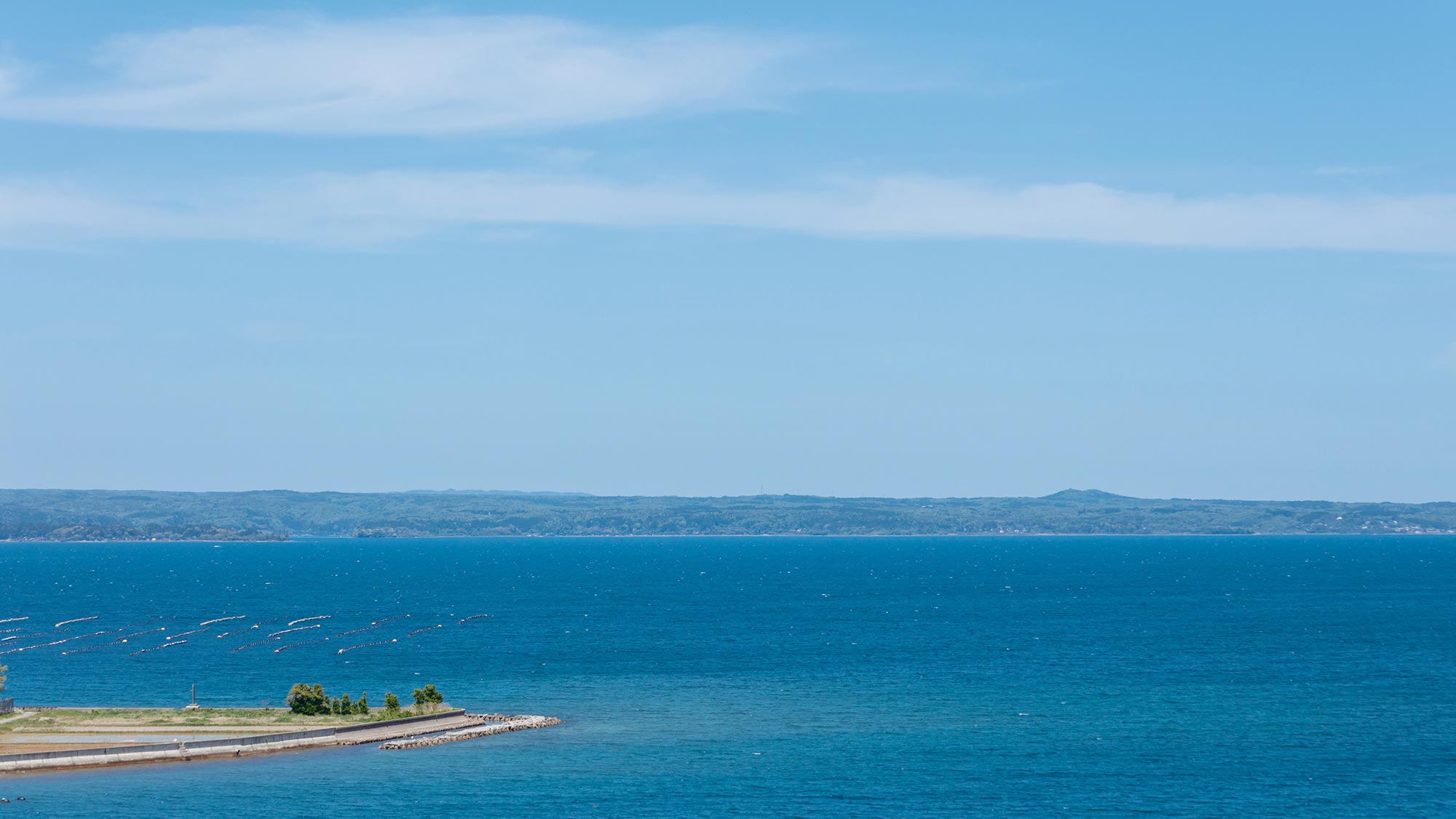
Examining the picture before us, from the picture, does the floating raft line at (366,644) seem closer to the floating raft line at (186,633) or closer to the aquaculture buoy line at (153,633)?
the aquaculture buoy line at (153,633)

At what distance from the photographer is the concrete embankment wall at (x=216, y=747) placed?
3615 inches

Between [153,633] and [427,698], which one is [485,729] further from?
[153,633]

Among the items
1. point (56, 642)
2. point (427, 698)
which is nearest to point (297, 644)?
point (56, 642)

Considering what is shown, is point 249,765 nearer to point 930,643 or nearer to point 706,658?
point 706,658

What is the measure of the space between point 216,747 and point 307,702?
51.3 feet

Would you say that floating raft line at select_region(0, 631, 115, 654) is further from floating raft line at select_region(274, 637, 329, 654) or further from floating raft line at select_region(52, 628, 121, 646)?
floating raft line at select_region(274, 637, 329, 654)

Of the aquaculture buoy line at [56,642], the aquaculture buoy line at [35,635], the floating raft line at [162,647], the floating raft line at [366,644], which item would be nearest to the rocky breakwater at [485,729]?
the floating raft line at [366,644]

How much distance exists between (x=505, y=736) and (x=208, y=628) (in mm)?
106628

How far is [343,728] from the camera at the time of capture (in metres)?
105

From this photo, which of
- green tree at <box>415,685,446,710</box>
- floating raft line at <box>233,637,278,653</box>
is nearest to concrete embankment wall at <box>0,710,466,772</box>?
green tree at <box>415,685,446,710</box>

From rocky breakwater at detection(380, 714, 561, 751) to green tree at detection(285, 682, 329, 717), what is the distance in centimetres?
1135

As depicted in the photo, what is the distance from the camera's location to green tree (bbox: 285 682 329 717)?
369 ft

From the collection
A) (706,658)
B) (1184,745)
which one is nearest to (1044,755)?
(1184,745)

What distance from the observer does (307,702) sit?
112812mm
